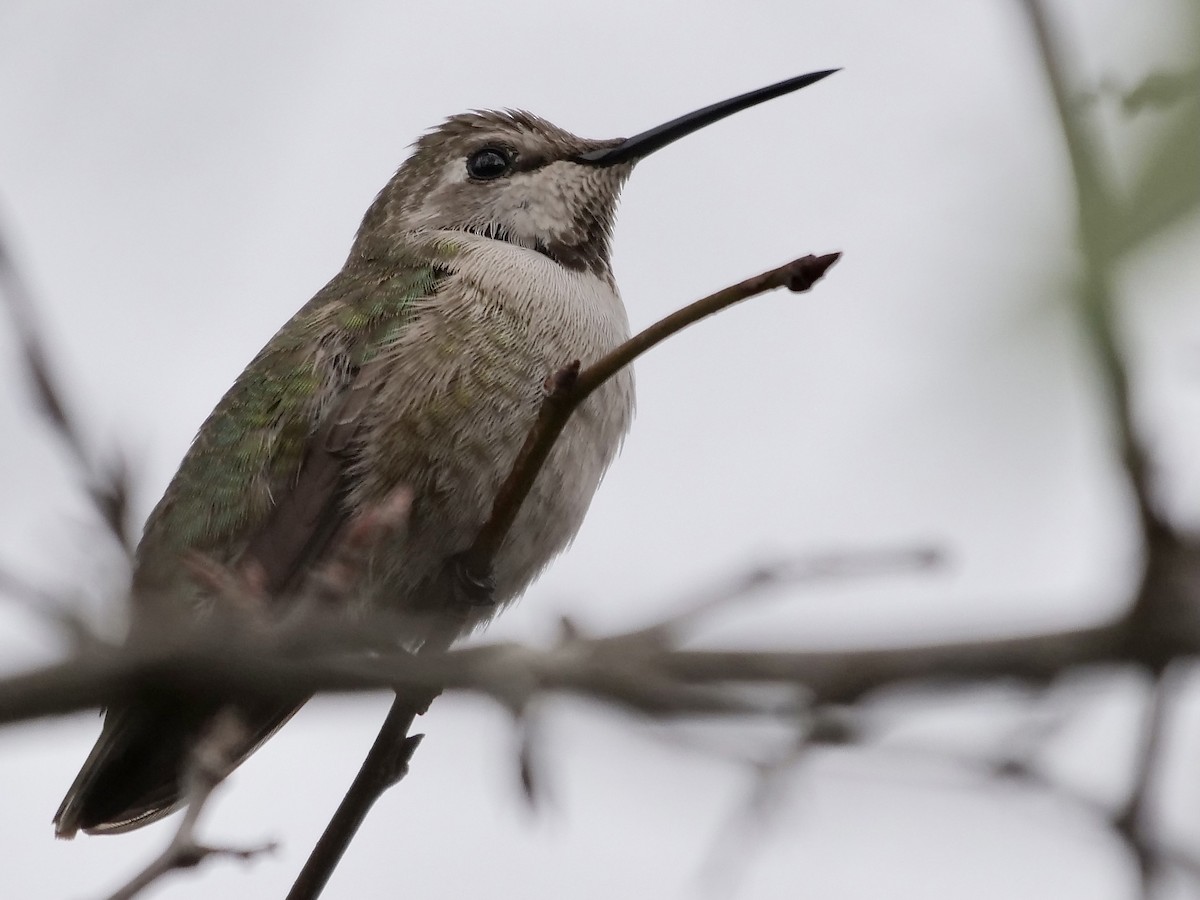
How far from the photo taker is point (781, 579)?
267 centimetres

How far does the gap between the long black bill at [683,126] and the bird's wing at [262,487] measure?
1422 millimetres

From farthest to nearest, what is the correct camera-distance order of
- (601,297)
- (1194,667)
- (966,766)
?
(601,297) → (966,766) → (1194,667)

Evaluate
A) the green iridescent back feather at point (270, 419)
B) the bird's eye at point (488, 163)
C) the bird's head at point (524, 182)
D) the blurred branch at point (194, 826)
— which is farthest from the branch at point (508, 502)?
the bird's eye at point (488, 163)

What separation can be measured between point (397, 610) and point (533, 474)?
2151mm

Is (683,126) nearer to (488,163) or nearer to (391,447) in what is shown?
(488,163)

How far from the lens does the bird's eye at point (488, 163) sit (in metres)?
7.75

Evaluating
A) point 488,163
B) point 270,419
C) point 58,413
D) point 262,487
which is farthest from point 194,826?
point 488,163

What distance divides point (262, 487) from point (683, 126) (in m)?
2.99

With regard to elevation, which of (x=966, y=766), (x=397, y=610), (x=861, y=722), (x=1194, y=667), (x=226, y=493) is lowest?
(x=397, y=610)

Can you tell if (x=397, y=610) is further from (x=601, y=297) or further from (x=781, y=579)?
(x=781, y=579)

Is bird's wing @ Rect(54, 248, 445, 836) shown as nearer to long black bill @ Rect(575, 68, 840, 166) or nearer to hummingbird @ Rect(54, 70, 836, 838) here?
hummingbird @ Rect(54, 70, 836, 838)

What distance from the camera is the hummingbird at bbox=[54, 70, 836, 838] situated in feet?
18.8

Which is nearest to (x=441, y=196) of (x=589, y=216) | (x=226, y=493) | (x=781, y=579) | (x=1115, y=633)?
(x=589, y=216)

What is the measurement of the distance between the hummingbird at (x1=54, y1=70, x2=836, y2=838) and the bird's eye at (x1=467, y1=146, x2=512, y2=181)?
76 cm
